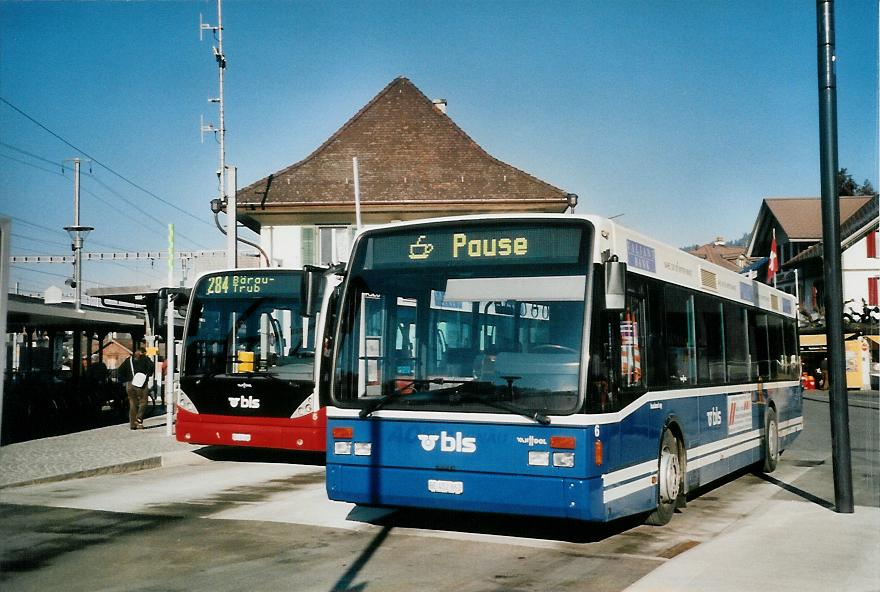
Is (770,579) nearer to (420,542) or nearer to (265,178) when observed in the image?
(420,542)

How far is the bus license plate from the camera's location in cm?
803

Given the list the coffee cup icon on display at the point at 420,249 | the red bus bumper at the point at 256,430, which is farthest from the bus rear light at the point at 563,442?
the red bus bumper at the point at 256,430

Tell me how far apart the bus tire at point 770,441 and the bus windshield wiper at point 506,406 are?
726 cm

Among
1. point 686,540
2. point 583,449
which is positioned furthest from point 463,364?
point 686,540

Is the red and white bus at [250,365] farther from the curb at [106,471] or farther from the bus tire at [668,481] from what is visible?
the bus tire at [668,481]

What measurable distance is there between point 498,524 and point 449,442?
188 cm

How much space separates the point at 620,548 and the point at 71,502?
629 centimetres

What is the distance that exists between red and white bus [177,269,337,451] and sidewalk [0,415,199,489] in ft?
3.10

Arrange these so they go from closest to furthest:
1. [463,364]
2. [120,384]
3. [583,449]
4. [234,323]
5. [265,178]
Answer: [583,449] < [463,364] < [234,323] < [120,384] < [265,178]

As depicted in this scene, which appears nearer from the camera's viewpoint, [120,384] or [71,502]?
[71,502]

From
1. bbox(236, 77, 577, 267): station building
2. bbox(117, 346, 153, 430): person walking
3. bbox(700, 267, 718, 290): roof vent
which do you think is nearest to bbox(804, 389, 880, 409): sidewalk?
bbox(236, 77, 577, 267): station building

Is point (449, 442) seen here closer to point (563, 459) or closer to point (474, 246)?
point (563, 459)

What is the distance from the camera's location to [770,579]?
6.80m

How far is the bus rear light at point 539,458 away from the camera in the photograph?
7.69m
